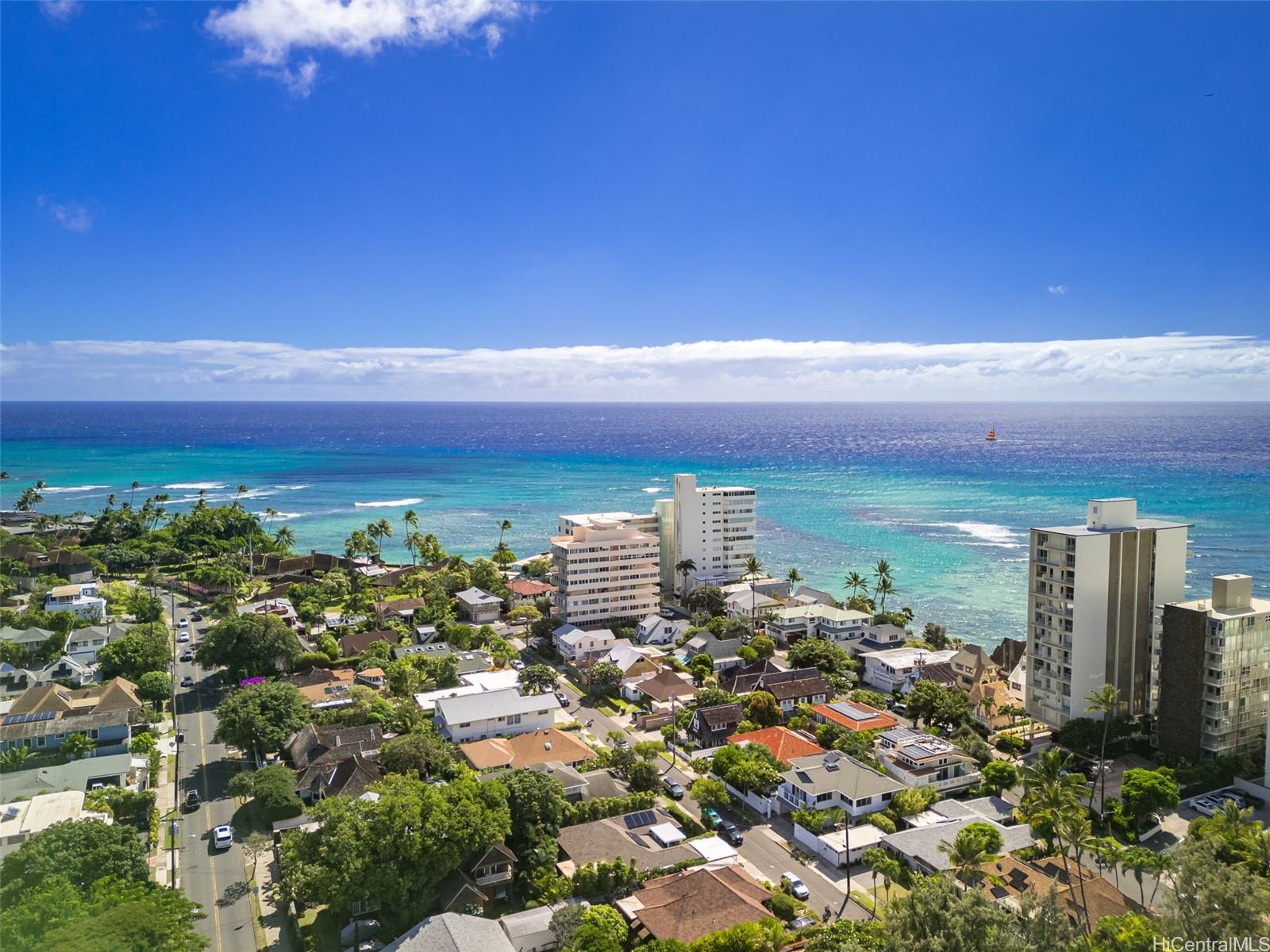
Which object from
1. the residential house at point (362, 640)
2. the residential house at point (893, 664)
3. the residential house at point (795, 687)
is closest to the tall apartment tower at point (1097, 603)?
the residential house at point (893, 664)

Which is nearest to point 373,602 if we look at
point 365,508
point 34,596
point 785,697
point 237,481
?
point 34,596

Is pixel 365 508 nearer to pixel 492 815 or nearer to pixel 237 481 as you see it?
pixel 237 481

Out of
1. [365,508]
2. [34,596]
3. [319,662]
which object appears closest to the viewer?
[319,662]

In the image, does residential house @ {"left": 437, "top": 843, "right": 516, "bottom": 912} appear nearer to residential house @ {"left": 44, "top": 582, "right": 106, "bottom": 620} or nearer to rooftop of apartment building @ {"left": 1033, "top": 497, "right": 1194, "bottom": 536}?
rooftop of apartment building @ {"left": 1033, "top": 497, "right": 1194, "bottom": 536}

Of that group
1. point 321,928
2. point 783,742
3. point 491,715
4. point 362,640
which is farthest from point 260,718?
point 783,742

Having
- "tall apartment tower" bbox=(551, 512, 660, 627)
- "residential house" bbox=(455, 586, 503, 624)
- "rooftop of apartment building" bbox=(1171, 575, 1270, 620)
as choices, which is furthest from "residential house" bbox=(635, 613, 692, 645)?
"rooftop of apartment building" bbox=(1171, 575, 1270, 620)
